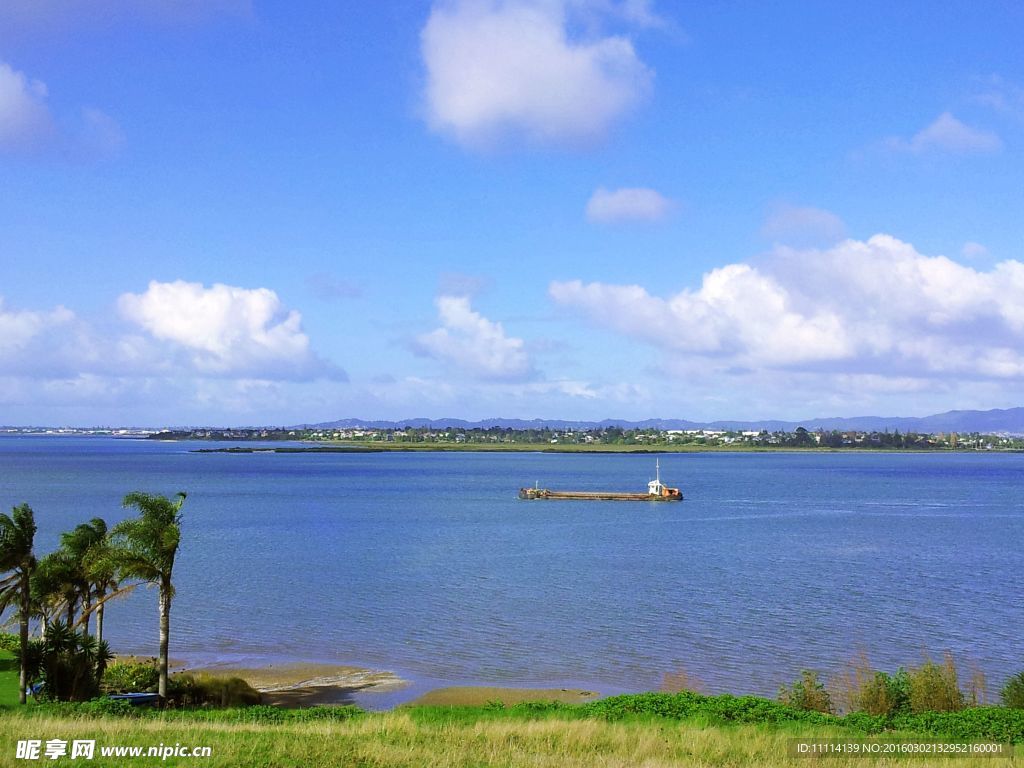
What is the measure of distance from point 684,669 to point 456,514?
62193 mm

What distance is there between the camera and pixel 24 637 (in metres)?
23.4

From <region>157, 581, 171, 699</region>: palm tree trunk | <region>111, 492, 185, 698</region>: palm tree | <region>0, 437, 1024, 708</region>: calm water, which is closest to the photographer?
<region>157, 581, 171, 699</region>: palm tree trunk

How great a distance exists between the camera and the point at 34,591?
2564 cm

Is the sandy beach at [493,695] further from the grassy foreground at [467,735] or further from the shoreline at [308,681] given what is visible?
the grassy foreground at [467,735]

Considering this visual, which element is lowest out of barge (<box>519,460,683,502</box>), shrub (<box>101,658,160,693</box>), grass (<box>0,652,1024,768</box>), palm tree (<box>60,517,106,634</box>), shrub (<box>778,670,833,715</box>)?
barge (<box>519,460,683,502</box>)

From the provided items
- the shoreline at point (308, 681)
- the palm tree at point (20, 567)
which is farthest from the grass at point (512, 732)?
the shoreline at point (308, 681)

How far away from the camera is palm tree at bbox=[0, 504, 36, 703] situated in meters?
23.7

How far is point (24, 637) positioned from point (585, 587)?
30657 millimetres

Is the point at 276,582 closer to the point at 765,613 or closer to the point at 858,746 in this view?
the point at 765,613

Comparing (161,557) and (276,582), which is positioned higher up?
(161,557)

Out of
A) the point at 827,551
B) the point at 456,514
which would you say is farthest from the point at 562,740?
the point at 456,514

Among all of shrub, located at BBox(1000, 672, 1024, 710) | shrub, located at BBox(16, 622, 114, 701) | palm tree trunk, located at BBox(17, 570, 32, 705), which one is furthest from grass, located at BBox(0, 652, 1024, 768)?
shrub, located at BBox(1000, 672, 1024, 710)

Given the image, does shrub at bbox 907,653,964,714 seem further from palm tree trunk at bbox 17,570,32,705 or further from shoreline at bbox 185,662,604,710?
palm tree trunk at bbox 17,570,32,705

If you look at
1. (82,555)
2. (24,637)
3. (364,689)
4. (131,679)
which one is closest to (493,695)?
(364,689)
